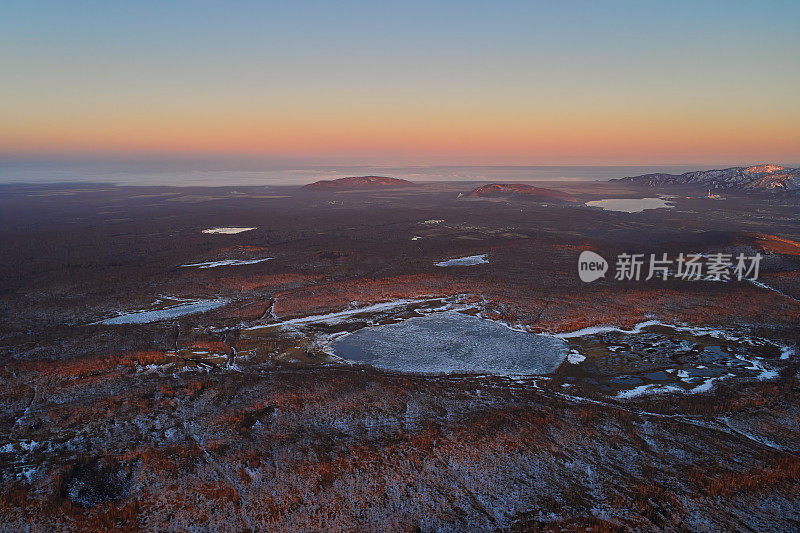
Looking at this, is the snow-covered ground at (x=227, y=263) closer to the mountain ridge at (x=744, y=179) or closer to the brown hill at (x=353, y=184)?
the brown hill at (x=353, y=184)

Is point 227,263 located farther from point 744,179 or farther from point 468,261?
point 744,179

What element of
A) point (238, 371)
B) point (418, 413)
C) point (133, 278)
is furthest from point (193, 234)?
point (418, 413)

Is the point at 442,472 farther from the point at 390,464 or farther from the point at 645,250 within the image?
the point at 645,250

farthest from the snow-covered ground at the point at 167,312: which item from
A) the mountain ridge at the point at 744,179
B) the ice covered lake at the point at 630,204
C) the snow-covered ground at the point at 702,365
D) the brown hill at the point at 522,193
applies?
the mountain ridge at the point at 744,179

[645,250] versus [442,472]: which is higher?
[645,250]

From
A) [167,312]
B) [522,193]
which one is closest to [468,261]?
[167,312]
